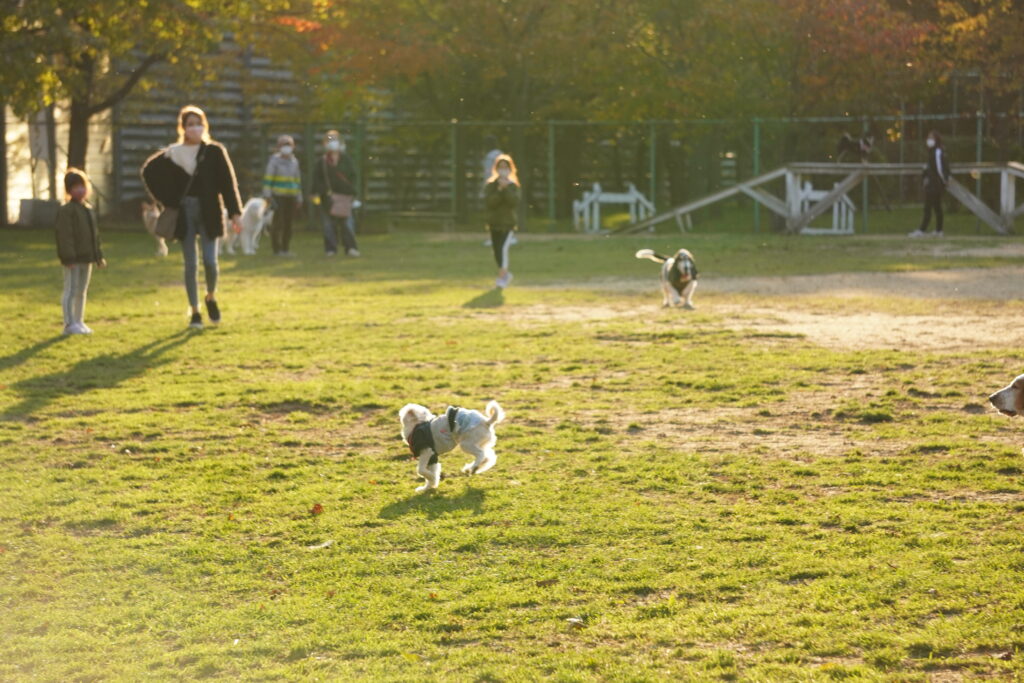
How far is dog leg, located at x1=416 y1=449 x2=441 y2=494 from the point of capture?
7.15m

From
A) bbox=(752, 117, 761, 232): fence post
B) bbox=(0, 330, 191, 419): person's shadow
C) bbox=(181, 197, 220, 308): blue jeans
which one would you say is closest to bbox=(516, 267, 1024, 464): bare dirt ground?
bbox=(181, 197, 220, 308): blue jeans

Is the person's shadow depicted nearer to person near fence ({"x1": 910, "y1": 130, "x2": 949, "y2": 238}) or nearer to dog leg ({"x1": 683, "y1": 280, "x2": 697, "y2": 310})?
dog leg ({"x1": 683, "y1": 280, "x2": 697, "y2": 310})

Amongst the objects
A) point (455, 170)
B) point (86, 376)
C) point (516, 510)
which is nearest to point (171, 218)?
point (86, 376)

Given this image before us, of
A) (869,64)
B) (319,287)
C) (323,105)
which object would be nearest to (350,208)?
(319,287)

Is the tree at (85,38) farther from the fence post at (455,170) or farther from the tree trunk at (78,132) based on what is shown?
the fence post at (455,170)

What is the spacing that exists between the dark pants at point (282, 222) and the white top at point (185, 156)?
1104cm

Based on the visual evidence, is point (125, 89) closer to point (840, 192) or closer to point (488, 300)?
point (840, 192)

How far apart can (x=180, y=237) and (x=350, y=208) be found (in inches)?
427

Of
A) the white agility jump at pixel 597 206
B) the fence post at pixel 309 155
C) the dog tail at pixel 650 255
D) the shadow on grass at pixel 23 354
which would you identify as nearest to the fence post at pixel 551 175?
the white agility jump at pixel 597 206

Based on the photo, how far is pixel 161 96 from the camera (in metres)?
35.8

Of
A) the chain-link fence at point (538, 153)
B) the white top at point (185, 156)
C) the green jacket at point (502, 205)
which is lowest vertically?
the green jacket at point (502, 205)

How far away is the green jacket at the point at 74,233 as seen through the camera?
43.6 feet

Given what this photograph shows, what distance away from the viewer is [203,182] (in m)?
13.3

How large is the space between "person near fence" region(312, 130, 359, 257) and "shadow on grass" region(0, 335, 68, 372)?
36.3 ft
